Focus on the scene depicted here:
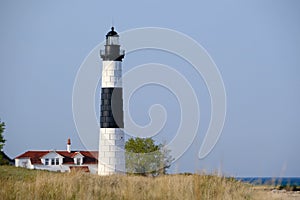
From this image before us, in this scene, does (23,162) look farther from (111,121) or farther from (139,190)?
(139,190)

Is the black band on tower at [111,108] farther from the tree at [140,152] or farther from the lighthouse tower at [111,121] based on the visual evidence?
the tree at [140,152]

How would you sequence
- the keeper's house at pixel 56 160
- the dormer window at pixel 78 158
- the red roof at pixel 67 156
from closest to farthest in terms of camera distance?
the keeper's house at pixel 56 160, the dormer window at pixel 78 158, the red roof at pixel 67 156

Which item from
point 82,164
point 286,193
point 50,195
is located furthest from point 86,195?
point 82,164

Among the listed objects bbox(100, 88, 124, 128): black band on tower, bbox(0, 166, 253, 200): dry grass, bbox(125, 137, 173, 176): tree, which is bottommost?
bbox(0, 166, 253, 200): dry grass

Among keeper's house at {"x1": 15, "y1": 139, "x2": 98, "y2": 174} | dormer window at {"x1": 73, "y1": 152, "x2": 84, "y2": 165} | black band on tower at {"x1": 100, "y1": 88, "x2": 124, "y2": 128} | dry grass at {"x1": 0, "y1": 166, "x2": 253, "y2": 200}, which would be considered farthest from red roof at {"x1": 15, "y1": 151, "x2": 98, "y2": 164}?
dry grass at {"x1": 0, "y1": 166, "x2": 253, "y2": 200}

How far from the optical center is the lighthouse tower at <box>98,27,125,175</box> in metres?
29.5

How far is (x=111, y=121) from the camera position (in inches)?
1163

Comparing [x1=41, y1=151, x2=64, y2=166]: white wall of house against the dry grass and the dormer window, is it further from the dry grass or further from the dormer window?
the dry grass

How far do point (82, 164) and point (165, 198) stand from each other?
109 ft

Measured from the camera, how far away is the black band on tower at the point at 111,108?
29.5 metres

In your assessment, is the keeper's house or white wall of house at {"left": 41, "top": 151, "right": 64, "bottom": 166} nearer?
the keeper's house

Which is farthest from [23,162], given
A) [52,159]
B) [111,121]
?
[111,121]

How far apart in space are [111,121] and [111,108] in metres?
0.62

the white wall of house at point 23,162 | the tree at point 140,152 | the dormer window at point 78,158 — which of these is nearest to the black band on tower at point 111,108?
the tree at point 140,152
